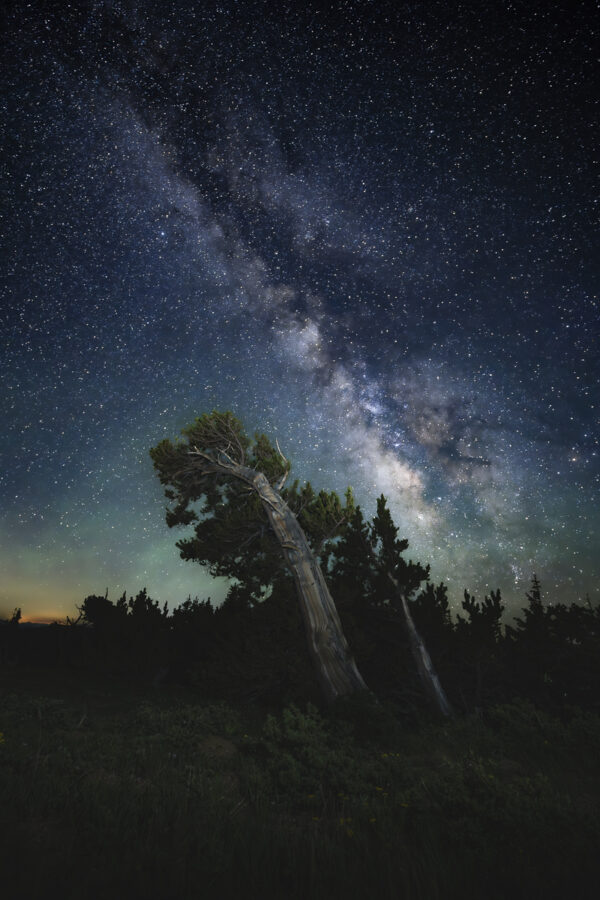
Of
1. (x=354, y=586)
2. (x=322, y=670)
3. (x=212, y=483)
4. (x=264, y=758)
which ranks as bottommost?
(x=264, y=758)

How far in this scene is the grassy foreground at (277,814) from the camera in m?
3.06

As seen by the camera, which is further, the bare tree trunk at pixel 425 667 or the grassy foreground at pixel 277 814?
the bare tree trunk at pixel 425 667

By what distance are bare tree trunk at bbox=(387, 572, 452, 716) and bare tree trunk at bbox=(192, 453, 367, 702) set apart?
Result: 2982 mm

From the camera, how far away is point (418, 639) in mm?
13109

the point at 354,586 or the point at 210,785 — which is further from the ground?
the point at 354,586

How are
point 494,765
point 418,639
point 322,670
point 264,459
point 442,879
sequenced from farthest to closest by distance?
point 264,459
point 418,639
point 322,670
point 494,765
point 442,879

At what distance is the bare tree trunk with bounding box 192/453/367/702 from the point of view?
1061 cm

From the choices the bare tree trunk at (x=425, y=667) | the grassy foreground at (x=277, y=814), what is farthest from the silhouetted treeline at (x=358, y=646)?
the grassy foreground at (x=277, y=814)

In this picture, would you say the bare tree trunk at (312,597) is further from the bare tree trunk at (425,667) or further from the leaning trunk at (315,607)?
the bare tree trunk at (425,667)

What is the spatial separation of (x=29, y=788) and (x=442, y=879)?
Result: 4080mm

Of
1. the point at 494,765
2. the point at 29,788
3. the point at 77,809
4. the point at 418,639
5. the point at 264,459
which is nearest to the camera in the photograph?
the point at 77,809

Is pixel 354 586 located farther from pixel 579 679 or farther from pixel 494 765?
pixel 579 679

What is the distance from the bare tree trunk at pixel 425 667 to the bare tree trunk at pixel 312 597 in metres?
2.98

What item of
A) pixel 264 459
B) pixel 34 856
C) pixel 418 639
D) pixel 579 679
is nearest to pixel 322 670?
pixel 418 639
